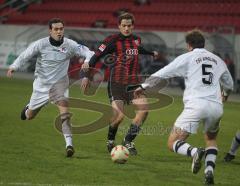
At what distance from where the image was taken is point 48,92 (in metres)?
10.8

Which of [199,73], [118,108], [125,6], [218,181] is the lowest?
[218,181]

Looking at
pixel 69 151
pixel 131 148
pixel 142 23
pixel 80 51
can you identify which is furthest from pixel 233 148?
pixel 142 23

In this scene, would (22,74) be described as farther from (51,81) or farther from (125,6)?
(51,81)

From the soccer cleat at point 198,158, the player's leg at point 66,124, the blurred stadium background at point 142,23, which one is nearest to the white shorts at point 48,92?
the player's leg at point 66,124

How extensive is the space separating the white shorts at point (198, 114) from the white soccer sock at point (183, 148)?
20 centimetres

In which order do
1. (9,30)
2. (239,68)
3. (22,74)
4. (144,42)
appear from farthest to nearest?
(9,30) < (22,74) < (144,42) < (239,68)

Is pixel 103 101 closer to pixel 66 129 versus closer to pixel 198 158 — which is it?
pixel 66 129

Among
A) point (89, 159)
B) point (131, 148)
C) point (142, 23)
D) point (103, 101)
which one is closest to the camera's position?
point (89, 159)

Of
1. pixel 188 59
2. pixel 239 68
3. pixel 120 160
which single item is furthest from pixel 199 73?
pixel 239 68

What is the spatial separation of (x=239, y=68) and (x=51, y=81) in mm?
16276

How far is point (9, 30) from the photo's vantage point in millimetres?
34125

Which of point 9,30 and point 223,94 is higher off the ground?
point 9,30

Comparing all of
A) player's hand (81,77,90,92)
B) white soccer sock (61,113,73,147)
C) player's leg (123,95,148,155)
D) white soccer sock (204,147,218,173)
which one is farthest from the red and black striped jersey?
white soccer sock (204,147,218,173)

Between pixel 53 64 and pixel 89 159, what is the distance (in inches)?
73.7
